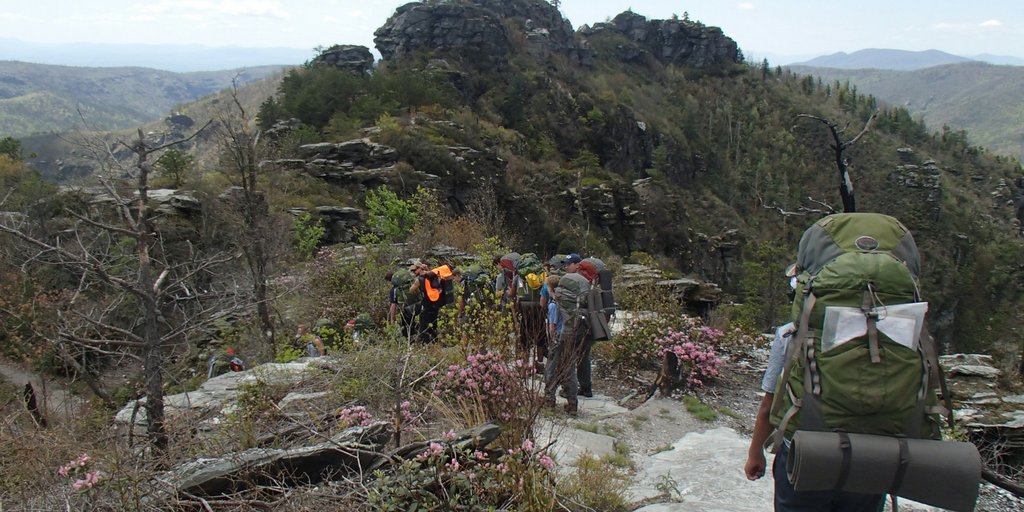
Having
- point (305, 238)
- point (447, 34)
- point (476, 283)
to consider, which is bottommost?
point (305, 238)

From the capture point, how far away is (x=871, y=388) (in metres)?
1.76

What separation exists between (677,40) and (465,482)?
8506cm

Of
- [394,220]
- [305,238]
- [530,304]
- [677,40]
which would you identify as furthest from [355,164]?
[677,40]

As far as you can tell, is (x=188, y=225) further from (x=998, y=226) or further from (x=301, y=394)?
(x=998, y=226)

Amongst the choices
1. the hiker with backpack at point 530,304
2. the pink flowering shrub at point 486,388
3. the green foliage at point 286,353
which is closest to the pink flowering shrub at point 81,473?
the pink flowering shrub at point 486,388

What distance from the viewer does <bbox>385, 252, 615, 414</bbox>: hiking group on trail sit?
5.49 meters

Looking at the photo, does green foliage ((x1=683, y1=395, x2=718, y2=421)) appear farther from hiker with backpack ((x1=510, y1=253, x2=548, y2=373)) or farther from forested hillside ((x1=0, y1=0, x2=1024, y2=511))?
hiker with backpack ((x1=510, y1=253, x2=548, y2=373))

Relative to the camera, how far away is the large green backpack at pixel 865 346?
177 cm

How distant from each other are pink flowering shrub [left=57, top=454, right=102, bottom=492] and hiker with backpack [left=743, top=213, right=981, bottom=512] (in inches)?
122

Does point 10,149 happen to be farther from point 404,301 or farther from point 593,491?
point 593,491

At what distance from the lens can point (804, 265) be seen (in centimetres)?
208

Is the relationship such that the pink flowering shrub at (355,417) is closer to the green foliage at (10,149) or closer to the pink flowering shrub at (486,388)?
the pink flowering shrub at (486,388)

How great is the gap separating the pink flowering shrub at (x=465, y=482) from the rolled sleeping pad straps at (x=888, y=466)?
5.10 feet

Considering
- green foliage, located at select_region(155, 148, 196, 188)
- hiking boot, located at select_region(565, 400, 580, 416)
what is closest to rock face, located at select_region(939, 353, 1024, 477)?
hiking boot, located at select_region(565, 400, 580, 416)
